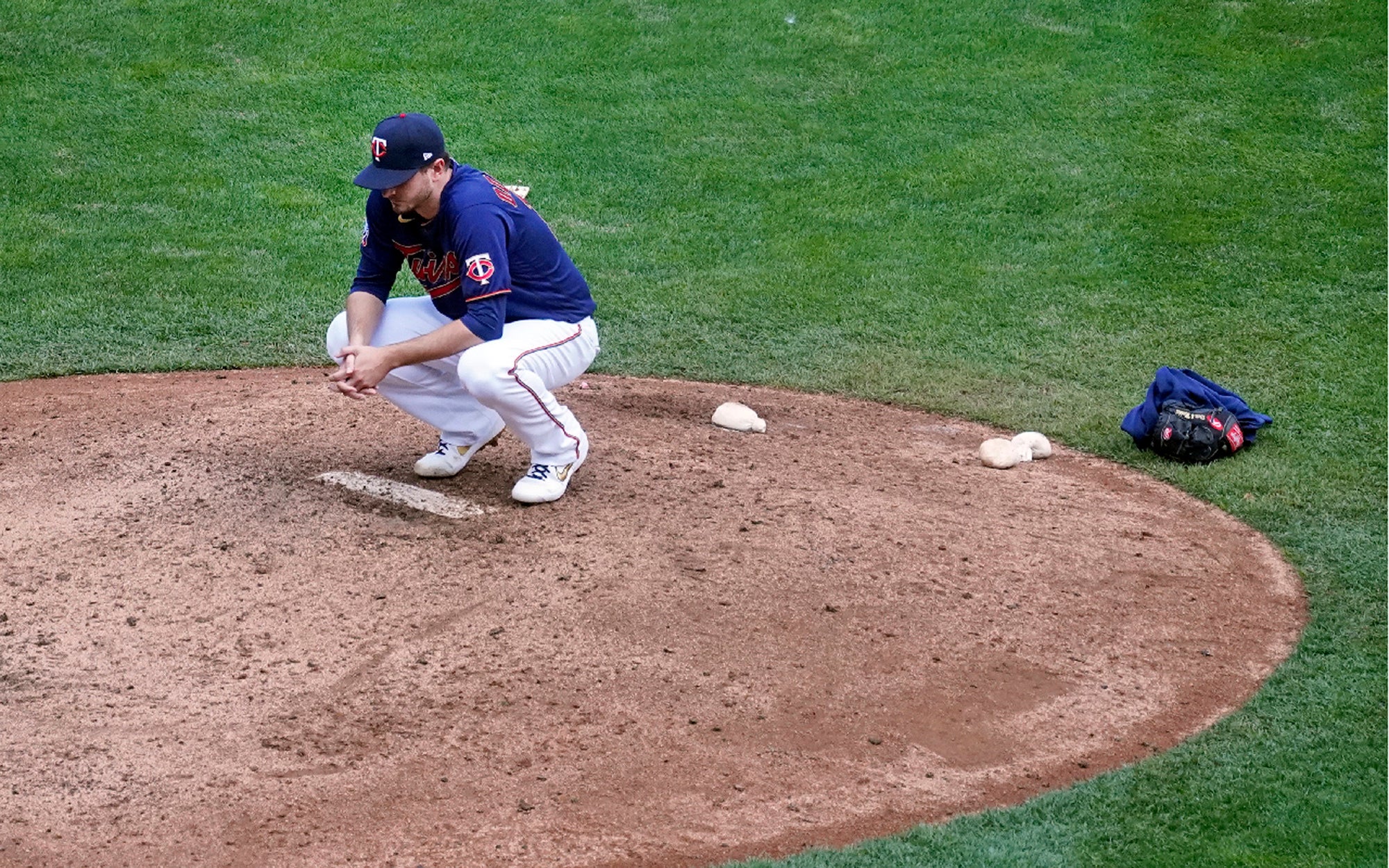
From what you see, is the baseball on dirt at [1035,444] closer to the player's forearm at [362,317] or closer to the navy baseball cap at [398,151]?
the player's forearm at [362,317]

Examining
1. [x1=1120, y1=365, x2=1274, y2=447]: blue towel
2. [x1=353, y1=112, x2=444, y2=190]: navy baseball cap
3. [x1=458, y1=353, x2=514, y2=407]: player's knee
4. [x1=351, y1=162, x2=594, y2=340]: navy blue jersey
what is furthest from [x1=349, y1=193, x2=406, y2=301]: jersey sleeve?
[x1=1120, y1=365, x2=1274, y2=447]: blue towel

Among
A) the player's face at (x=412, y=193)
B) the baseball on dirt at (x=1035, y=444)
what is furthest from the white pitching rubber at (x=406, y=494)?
the baseball on dirt at (x=1035, y=444)

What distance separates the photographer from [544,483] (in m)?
5.68

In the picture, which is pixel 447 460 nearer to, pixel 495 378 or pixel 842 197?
pixel 495 378

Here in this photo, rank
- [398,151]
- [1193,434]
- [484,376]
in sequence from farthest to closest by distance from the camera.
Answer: [1193,434], [484,376], [398,151]

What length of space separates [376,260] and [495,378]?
78 centimetres

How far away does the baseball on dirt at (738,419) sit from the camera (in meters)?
6.79

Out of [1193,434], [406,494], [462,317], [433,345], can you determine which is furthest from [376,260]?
[1193,434]

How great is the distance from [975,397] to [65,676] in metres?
4.56

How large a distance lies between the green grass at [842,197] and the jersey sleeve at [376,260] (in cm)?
223

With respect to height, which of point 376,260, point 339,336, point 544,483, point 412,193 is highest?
point 412,193

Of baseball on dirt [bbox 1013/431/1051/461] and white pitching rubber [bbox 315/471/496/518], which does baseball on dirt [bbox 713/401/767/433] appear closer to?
baseball on dirt [bbox 1013/431/1051/461]

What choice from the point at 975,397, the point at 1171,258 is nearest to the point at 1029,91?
the point at 1171,258

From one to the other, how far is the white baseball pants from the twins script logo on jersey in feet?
0.95
